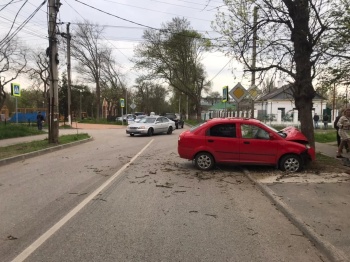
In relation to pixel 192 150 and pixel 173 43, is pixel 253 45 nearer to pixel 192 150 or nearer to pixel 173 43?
pixel 192 150

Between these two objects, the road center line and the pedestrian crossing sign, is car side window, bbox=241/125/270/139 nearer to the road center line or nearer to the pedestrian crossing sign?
the road center line

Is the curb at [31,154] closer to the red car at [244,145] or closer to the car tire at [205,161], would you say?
the red car at [244,145]

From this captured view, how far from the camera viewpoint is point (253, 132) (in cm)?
1052

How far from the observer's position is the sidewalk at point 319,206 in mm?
4832

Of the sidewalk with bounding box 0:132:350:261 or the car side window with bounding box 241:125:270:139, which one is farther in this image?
the car side window with bounding box 241:125:270:139

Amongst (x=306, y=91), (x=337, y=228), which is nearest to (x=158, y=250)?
(x=337, y=228)

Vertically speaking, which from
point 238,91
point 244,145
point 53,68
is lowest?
point 244,145

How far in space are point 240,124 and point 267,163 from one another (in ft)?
4.33

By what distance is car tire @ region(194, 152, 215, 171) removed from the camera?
35.7 feet

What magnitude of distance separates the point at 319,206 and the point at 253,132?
4104 mm

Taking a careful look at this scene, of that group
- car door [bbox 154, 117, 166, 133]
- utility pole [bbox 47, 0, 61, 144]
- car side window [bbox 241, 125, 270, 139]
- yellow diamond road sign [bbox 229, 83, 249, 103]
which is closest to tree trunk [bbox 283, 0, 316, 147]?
car side window [bbox 241, 125, 270, 139]

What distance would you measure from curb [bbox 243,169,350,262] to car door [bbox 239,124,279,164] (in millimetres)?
2582

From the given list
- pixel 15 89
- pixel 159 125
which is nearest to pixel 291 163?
pixel 159 125

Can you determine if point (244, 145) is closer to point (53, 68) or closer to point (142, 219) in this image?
point (142, 219)
